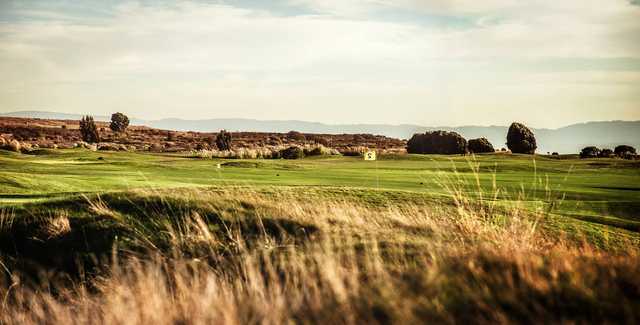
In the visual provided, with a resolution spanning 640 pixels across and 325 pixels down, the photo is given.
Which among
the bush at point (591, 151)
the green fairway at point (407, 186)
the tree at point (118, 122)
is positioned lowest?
the green fairway at point (407, 186)

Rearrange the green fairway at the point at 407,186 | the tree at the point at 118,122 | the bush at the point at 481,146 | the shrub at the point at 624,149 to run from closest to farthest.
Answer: the green fairway at the point at 407,186, the shrub at the point at 624,149, the bush at the point at 481,146, the tree at the point at 118,122

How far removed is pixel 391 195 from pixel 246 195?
116 inches

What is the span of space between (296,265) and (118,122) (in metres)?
106

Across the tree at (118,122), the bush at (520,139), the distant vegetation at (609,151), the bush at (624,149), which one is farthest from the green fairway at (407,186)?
the tree at (118,122)

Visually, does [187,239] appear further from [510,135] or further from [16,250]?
[510,135]

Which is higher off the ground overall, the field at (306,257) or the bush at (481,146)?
the bush at (481,146)

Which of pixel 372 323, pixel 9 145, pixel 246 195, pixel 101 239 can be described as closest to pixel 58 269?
pixel 101 239

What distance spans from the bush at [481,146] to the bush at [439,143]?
2.25 m

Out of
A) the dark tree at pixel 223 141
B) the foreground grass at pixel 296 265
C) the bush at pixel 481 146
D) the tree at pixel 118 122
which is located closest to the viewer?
the foreground grass at pixel 296 265

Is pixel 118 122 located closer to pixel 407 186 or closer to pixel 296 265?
pixel 407 186

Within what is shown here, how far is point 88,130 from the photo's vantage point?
240 ft

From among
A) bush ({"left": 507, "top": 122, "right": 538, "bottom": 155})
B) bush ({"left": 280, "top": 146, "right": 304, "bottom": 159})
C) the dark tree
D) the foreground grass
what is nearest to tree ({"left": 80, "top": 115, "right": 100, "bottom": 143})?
the dark tree

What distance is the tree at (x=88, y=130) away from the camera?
72.4m

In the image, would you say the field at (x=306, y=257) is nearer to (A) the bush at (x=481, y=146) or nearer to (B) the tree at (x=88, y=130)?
(A) the bush at (x=481, y=146)
